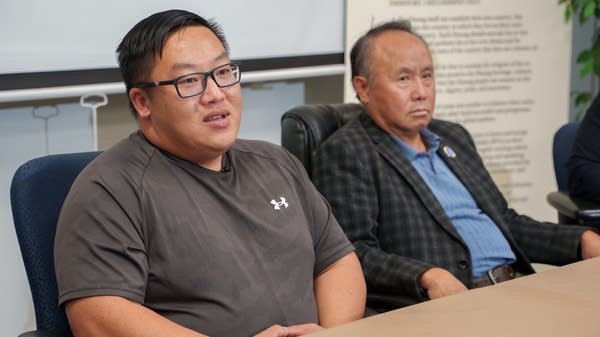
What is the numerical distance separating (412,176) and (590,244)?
529mm

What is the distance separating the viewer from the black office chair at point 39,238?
1788 millimetres

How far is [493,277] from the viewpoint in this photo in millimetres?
2471

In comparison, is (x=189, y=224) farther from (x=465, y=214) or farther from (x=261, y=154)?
(x=465, y=214)

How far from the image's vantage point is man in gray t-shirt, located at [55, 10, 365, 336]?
1.67 meters

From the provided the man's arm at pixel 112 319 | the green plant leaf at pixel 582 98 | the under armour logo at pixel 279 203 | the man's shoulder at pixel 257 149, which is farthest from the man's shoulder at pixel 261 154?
the green plant leaf at pixel 582 98

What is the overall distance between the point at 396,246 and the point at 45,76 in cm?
137

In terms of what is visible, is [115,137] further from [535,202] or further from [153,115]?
[535,202]

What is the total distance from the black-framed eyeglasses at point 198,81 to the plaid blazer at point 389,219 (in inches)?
21.7

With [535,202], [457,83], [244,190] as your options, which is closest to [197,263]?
[244,190]

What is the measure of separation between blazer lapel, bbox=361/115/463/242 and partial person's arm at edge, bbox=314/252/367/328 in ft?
1.29

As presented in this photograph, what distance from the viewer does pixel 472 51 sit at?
13.1ft

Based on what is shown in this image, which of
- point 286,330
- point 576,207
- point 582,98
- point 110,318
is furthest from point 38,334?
point 582,98

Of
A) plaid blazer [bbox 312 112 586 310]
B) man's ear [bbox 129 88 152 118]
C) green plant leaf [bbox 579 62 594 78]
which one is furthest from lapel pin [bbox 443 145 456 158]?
green plant leaf [bbox 579 62 594 78]

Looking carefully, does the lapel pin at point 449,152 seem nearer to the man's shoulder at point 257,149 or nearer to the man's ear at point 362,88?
the man's ear at point 362,88
